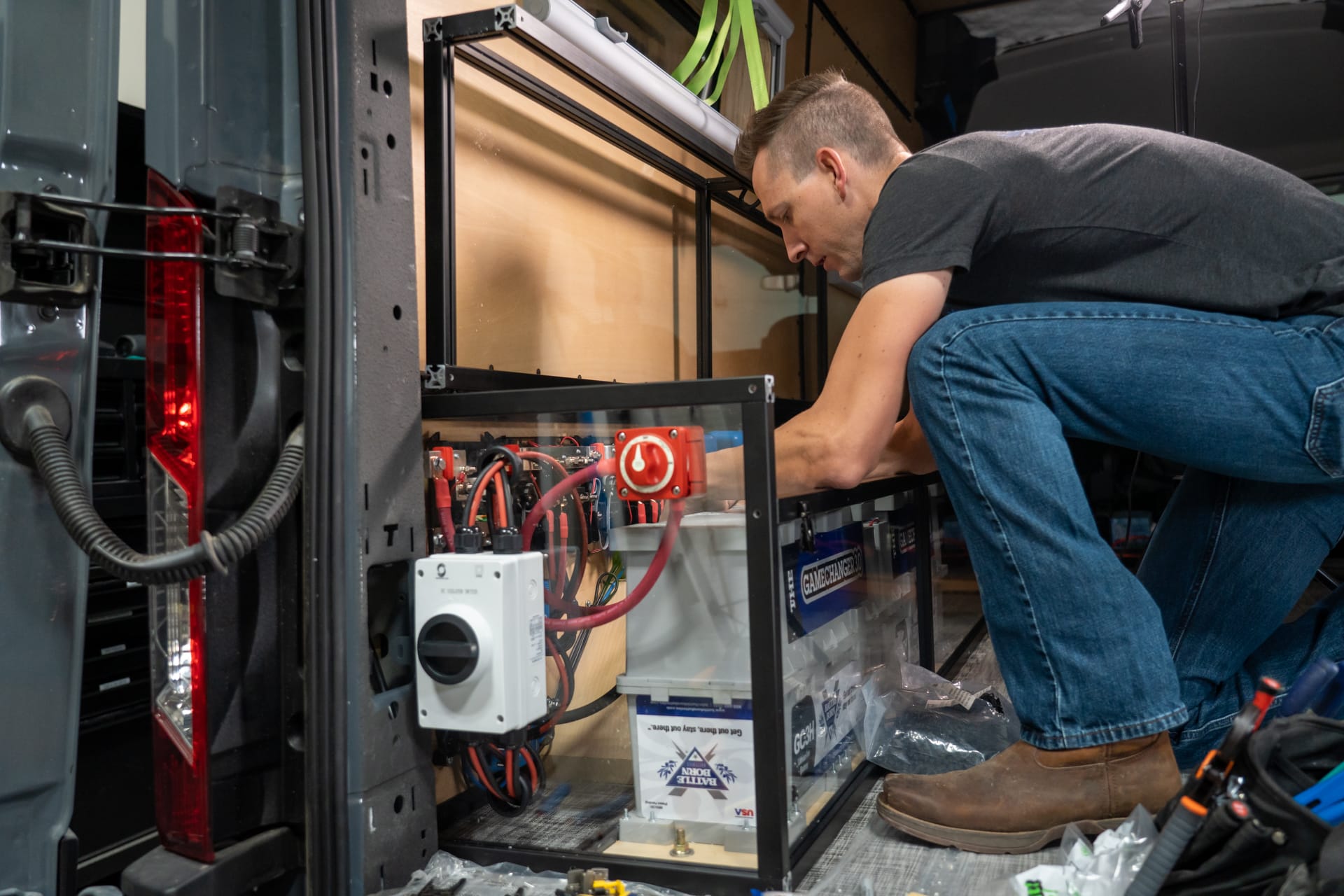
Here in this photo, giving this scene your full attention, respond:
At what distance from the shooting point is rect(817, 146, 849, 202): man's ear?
1482 mm

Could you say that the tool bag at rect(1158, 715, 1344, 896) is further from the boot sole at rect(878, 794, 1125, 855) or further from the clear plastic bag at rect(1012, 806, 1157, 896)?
the boot sole at rect(878, 794, 1125, 855)

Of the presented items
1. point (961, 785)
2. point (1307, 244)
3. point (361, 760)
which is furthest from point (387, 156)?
point (1307, 244)

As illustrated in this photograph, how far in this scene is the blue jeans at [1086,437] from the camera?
3.45 ft

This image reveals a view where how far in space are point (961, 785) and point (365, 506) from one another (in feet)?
2.49

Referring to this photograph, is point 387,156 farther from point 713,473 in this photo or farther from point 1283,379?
point 1283,379

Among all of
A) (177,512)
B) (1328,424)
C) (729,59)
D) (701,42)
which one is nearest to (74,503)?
(177,512)

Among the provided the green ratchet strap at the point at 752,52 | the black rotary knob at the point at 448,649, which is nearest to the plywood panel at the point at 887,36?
the green ratchet strap at the point at 752,52

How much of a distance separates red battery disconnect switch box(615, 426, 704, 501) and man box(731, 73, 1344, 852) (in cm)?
16

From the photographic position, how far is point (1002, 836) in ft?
3.51

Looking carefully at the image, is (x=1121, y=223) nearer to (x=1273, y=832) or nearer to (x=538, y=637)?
(x=1273, y=832)

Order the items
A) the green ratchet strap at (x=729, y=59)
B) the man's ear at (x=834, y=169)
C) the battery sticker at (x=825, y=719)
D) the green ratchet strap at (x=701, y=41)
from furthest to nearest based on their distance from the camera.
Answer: the green ratchet strap at (x=729, y=59) < the green ratchet strap at (x=701, y=41) < the man's ear at (x=834, y=169) < the battery sticker at (x=825, y=719)

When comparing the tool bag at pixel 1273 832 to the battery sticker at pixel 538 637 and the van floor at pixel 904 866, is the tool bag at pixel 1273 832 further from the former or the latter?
the battery sticker at pixel 538 637

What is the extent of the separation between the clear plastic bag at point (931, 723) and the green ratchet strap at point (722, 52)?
1.21m

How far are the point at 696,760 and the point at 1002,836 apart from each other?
36cm
